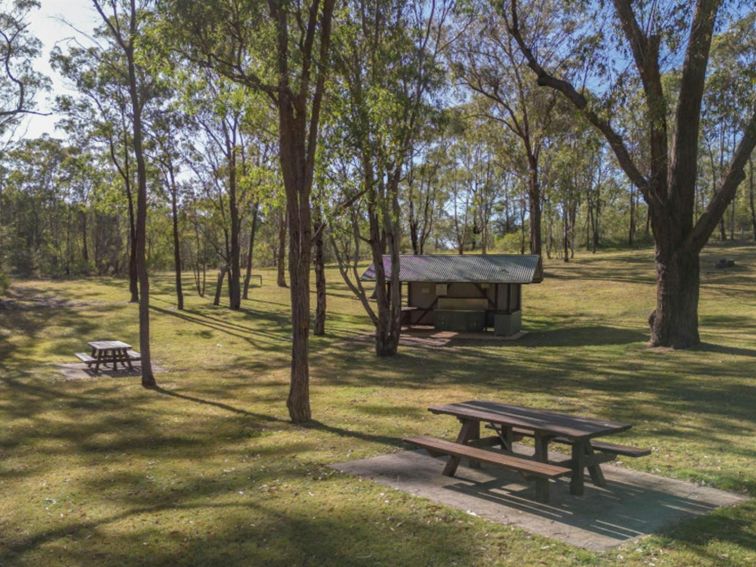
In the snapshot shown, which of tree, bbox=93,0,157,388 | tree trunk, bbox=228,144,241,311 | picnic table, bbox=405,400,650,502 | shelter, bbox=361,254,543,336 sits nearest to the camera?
picnic table, bbox=405,400,650,502

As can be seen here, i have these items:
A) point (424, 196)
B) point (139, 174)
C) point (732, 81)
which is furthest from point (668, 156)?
point (424, 196)

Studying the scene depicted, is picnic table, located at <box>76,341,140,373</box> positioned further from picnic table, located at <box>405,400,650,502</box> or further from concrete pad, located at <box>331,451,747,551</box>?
picnic table, located at <box>405,400,650,502</box>

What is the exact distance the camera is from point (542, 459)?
239 inches

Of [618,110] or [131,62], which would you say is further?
[618,110]

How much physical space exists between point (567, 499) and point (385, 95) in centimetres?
1159

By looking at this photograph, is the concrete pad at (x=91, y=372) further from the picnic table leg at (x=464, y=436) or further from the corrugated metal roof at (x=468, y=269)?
the picnic table leg at (x=464, y=436)

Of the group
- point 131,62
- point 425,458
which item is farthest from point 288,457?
point 131,62

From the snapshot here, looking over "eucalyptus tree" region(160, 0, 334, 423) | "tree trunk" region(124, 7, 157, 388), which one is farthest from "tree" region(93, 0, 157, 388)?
"eucalyptus tree" region(160, 0, 334, 423)

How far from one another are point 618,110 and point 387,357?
29.3ft

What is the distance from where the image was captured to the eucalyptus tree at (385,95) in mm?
15133

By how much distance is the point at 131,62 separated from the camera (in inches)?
475

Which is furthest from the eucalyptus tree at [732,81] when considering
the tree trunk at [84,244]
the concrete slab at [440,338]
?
the tree trunk at [84,244]

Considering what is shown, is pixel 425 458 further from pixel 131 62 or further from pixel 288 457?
pixel 131 62

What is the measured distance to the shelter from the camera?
918 inches
